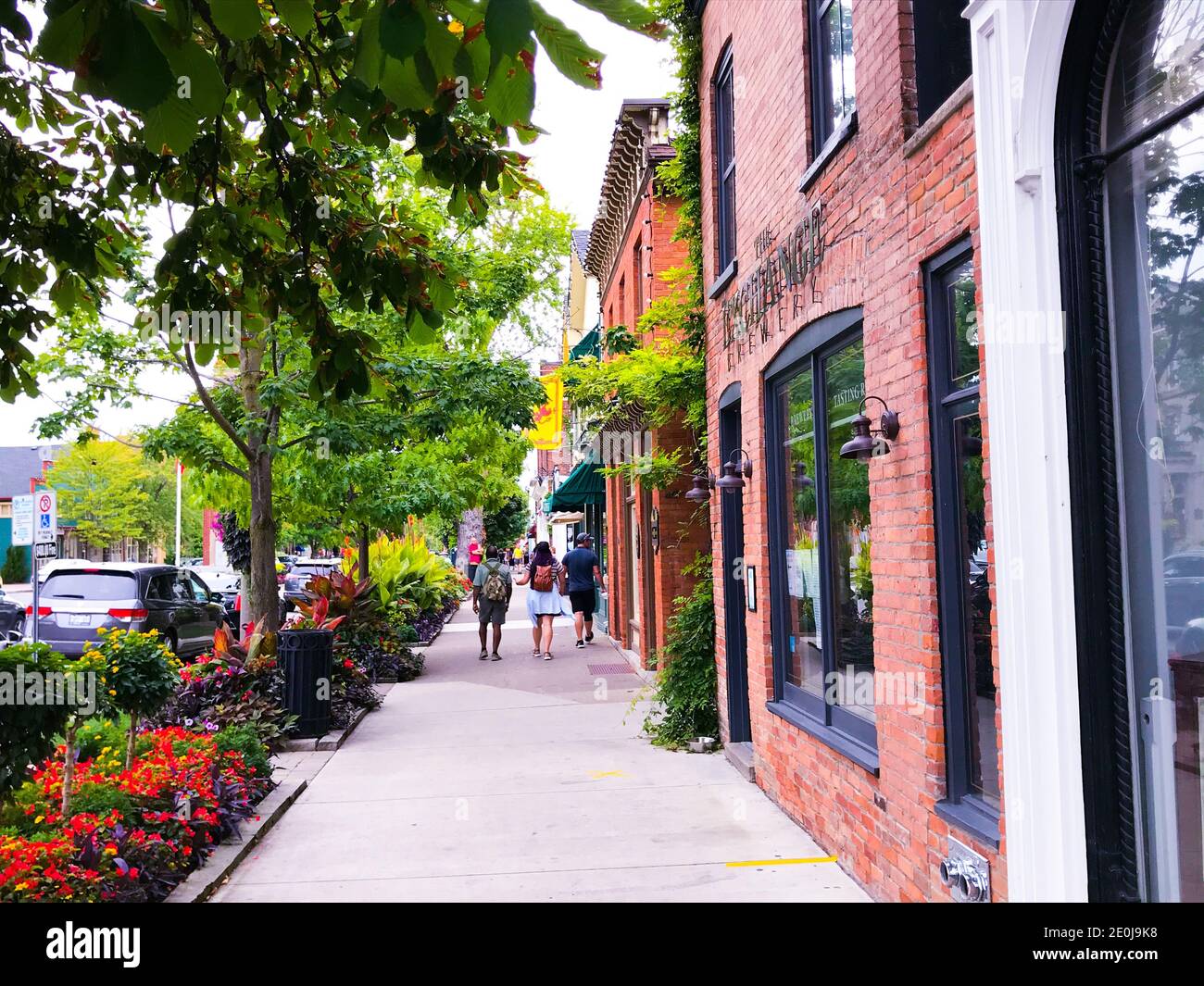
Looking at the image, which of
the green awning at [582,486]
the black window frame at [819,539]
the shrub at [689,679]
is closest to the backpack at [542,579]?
the green awning at [582,486]

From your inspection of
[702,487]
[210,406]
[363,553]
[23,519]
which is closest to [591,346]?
[363,553]

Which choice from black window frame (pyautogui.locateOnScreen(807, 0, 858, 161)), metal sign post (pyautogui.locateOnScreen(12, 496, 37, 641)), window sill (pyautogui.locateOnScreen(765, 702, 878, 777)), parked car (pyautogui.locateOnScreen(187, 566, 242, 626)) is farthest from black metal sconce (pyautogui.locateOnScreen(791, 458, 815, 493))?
parked car (pyautogui.locateOnScreen(187, 566, 242, 626))

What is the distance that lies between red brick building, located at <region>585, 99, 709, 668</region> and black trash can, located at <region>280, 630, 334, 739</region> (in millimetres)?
4247

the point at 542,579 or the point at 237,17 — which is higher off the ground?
the point at 237,17

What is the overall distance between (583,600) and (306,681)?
8.14 metres

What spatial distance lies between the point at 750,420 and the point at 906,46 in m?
3.43

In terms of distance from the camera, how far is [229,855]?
6098mm

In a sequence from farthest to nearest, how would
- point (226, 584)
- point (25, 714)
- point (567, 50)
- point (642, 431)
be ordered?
point (226, 584)
point (642, 431)
point (25, 714)
point (567, 50)

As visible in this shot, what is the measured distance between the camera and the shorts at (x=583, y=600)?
17672 millimetres

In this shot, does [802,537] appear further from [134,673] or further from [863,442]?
[134,673]

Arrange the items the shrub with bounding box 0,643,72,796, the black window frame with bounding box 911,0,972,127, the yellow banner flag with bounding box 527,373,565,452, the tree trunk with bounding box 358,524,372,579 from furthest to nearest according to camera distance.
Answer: the yellow banner flag with bounding box 527,373,565,452
the tree trunk with bounding box 358,524,372,579
the black window frame with bounding box 911,0,972,127
the shrub with bounding box 0,643,72,796

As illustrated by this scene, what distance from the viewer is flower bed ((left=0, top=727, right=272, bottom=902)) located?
475 cm

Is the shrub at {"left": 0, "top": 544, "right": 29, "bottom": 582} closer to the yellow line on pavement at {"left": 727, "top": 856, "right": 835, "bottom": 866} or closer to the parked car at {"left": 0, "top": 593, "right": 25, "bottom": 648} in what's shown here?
the parked car at {"left": 0, "top": 593, "right": 25, "bottom": 648}

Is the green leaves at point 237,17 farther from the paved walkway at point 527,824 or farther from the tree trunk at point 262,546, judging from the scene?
the tree trunk at point 262,546
